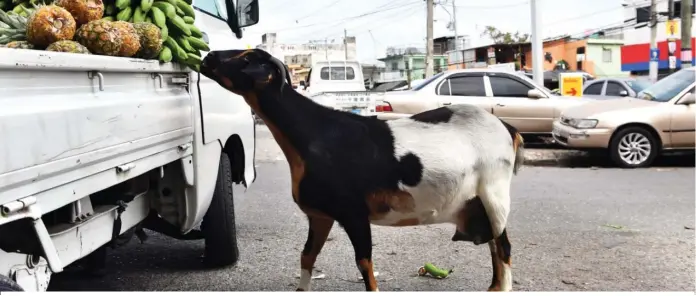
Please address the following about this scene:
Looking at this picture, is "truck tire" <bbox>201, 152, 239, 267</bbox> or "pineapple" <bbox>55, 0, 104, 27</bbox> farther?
"truck tire" <bbox>201, 152, 239, 267</bbox>

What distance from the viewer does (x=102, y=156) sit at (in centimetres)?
277

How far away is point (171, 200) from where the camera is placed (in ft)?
12.6

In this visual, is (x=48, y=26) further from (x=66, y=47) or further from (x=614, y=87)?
(x=614, y=87)

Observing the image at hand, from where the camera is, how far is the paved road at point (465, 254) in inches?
174

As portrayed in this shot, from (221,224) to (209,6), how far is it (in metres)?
1.71

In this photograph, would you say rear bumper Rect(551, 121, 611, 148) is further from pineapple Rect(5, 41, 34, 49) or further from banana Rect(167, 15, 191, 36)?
pineapple Rect(5, 41, 34, 49)

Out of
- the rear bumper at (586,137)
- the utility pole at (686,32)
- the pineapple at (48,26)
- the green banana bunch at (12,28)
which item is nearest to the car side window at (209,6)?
the green banana bunch at (12,28)

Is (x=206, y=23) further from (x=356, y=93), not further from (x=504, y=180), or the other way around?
(x=356, y=93)

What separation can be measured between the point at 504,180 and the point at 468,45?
42105mm

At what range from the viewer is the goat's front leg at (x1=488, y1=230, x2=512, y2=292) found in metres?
3.32

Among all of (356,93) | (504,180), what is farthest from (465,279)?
(356,93)

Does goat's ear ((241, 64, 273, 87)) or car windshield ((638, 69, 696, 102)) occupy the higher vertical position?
goat's ear ((241, 64, 273, 87))

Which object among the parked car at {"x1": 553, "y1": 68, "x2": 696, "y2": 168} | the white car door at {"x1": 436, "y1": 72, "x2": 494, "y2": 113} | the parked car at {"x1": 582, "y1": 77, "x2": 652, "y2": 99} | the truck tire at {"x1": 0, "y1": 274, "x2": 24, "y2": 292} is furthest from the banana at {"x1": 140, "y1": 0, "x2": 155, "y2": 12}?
the parked car at {"x1": 582, "y1": 77, "x2": 652, "y2": 99}

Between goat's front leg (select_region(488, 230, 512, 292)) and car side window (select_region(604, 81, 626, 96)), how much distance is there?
12.6 metres
